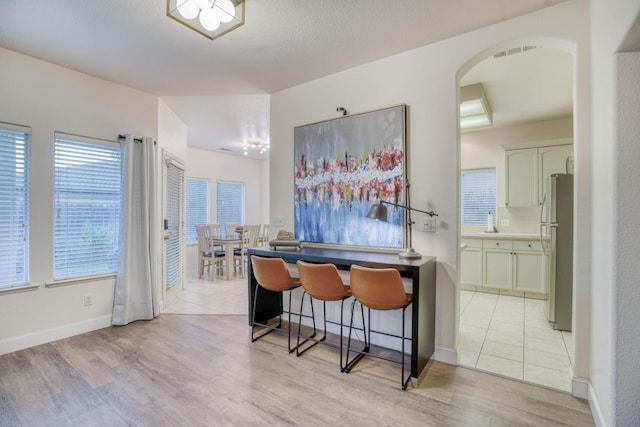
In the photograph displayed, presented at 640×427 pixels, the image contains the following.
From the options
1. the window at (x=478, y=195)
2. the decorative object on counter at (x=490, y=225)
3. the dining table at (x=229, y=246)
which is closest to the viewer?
the decorative object on counter at (x=490, y=225)

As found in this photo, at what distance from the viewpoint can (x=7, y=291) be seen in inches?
109

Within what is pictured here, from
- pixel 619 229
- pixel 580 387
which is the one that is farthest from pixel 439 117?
pixel 580 387

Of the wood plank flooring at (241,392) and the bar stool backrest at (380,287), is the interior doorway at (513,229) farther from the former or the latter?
the bar stool backrest at (380,287)

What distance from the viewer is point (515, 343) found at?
297 centimetres

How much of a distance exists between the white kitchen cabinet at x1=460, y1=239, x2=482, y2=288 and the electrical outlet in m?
2.47

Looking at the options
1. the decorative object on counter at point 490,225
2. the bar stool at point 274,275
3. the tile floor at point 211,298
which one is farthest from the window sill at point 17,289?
the decorative object on counter at point 490,225

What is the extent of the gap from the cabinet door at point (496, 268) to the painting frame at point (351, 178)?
2672 millimetres

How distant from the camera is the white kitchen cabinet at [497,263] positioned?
4531 millimetres

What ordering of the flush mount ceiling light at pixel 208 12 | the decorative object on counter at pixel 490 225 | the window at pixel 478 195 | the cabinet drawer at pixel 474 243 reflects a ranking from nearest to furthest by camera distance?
the flush mount ceiling light at pixel 208 12 → the cabinet drawer at pixel 474 243 → the decorative object on counter at pixel 490 225 → the window at pixel 478 195

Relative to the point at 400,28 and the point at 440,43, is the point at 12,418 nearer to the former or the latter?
the point at 400,28

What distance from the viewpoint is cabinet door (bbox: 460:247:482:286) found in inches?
188

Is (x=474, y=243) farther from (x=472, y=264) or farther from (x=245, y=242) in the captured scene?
(x=245, y=242)

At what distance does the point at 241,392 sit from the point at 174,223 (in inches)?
127

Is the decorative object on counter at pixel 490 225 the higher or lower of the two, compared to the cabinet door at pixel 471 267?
higher
